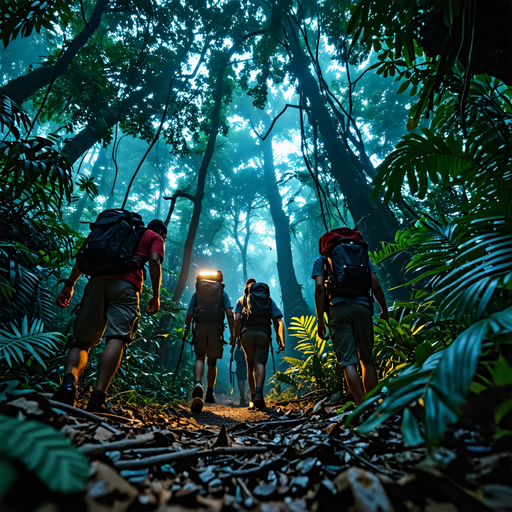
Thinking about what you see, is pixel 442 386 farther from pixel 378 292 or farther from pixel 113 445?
pixel 378 292

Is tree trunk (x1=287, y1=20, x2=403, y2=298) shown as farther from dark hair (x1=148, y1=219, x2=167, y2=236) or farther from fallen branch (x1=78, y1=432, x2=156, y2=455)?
fallen branch (x1=78, y1=432, x2=156, y2=455)

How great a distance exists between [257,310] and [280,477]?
126 inches

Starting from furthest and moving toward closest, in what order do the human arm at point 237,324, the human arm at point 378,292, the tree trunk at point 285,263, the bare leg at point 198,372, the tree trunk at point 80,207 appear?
1. the tree trunk at point 80,207
2. the tree trunk at point 285,263
3. the human arm at point 237,324
4. the bare leg at point 198,372
5. the human arm at point 378,292

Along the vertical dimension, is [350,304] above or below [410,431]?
above

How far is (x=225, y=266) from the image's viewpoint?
3259 centimetres

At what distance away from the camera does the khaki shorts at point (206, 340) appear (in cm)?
401

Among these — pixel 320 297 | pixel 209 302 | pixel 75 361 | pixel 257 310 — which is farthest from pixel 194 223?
pixel 75 361

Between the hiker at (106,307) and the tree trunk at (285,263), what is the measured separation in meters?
8.43

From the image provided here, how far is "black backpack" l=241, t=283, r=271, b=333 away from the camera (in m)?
4.18

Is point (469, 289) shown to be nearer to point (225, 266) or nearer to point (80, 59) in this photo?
point (80, 59)

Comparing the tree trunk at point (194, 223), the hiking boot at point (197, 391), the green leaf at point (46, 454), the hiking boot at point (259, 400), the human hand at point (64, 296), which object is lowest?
the green leaf at point (46, 454)

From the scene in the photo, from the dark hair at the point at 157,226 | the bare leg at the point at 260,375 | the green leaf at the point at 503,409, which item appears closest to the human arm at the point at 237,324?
the bare leg at the point at 260,375

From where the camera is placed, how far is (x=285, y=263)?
1286cm

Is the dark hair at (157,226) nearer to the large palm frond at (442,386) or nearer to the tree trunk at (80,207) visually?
the large palm frond at (442,386)
